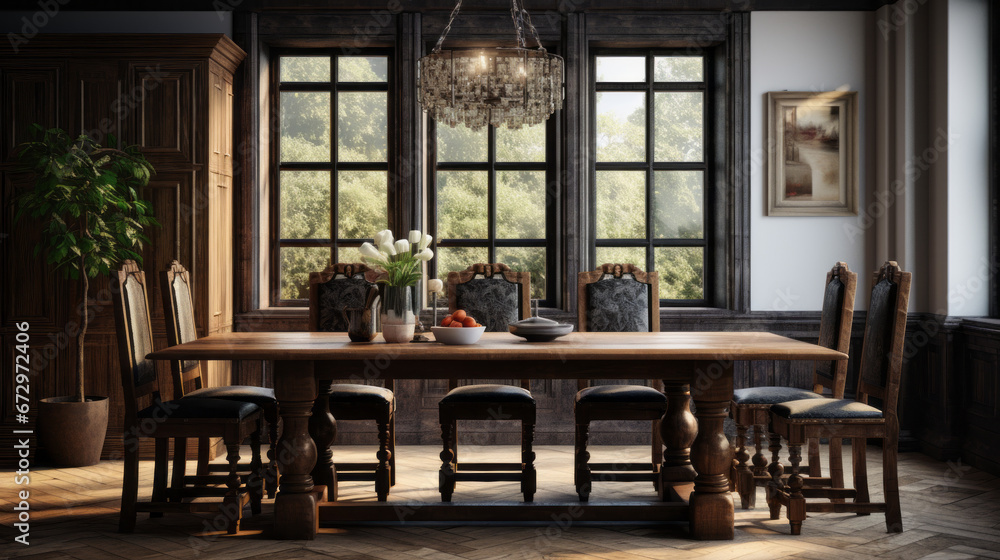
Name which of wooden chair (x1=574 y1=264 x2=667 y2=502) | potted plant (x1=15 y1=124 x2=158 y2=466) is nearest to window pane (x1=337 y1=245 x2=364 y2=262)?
potted plant (x1=15 y1=124 x2=158 y2=466)

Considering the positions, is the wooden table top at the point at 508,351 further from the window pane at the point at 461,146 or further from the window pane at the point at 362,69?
the window pane at the point at 362,69

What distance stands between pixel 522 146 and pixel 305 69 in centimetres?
152

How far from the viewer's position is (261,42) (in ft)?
17.7

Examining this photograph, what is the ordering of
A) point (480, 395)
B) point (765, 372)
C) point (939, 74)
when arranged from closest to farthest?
point (480, 395) < point (939, 74) < point (765, 372)

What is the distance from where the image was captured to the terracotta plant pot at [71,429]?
4.58 m

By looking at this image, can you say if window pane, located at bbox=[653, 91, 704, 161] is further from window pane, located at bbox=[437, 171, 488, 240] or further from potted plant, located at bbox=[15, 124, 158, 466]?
potted plant, located at bbox=[15, 124, 158, 466]

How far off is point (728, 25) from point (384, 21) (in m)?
2.18

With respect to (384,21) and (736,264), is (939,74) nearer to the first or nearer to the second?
(736,264)

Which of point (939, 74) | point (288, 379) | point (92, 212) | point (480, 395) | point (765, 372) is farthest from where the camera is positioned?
point (765, 372)

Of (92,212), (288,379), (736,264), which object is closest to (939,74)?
(736,264)

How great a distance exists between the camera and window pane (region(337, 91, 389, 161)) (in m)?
5.56

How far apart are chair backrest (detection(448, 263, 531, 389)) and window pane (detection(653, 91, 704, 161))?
64.7 inches

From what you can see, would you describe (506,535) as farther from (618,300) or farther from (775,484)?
(618,300)

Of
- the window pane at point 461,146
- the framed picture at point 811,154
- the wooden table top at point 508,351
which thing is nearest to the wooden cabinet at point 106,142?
the window pane at point 461,146
